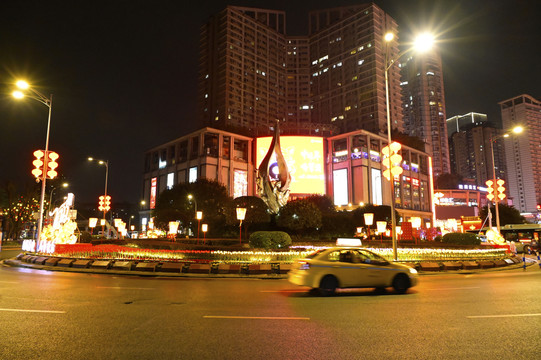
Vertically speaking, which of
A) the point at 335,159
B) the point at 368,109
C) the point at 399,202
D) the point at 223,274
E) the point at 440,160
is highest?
the point at 368,109

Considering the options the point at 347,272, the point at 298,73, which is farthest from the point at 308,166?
the point at 298,73

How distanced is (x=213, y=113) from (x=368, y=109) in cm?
5822

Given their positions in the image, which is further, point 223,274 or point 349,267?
point 223,274

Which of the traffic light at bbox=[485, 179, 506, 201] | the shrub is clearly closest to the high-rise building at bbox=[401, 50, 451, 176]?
the traffic light at bbox=[485, 179, 506, 201]

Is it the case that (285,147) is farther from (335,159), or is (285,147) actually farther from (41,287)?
(41,287)

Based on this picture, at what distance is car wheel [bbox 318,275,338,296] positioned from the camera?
10.8 m

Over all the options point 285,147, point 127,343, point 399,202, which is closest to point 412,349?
point 127,343

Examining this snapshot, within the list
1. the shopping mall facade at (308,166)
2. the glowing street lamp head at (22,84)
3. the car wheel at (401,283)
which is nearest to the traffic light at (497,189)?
the car wheel at (401,283)

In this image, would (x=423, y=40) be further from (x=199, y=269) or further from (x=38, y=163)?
(x=38, y=163)

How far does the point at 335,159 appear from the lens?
95688mm

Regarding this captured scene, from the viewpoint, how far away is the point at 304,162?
282 feet

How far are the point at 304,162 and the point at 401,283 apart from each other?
247 ft

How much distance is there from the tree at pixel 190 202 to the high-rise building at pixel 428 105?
133 meters

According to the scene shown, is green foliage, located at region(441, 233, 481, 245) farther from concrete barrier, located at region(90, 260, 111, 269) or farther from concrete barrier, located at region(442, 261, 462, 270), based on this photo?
concrete barrier, located at region(90, 260, 111, 269)
